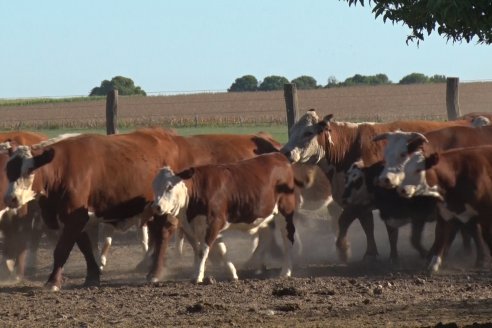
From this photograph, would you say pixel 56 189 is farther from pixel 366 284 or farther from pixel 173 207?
pixel 366 284

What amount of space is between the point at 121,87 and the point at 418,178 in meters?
76.0

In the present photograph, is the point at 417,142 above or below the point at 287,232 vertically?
above

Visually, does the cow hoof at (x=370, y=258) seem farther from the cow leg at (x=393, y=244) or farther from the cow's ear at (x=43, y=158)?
the cow's ear at (x=43, y=158)

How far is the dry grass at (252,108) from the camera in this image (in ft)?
152

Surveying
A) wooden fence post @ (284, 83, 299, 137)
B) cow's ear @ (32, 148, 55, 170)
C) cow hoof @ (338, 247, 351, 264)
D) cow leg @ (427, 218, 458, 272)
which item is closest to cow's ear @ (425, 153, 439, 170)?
cow leg @ (427, 218, 458, 272)

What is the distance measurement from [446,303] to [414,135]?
309 cm

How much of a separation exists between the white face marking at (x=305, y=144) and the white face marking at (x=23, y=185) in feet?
11.3

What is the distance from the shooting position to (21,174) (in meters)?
13.2

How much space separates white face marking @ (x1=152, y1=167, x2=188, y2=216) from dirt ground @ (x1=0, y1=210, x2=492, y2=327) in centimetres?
86

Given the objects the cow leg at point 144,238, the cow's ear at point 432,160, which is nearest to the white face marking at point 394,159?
the cow's ear at point 432,160

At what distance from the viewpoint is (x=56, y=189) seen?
13.5 m

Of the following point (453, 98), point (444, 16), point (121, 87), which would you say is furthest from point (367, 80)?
point (444, 16)

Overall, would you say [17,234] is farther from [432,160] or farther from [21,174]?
[432,160]

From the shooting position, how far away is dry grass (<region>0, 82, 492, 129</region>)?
152ft
